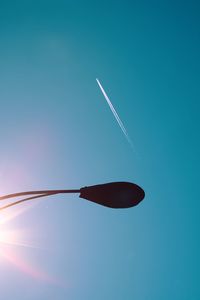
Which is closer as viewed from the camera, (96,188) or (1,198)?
(1,198)

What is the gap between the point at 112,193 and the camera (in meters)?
3.90

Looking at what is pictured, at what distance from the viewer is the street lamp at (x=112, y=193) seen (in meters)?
3.88

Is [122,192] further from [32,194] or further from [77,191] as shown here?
[32,194]

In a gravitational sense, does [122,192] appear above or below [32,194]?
above

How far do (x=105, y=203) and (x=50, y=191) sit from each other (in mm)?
763

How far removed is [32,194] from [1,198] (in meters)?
0.40

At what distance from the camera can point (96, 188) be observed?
3934 millimetres

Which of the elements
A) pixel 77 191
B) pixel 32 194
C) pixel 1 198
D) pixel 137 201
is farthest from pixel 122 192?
pixel 1 198

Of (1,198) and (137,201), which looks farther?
(137,201)

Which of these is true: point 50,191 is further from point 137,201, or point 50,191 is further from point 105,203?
point 137,201

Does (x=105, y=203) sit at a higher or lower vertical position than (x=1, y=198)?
higher

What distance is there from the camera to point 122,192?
388cm

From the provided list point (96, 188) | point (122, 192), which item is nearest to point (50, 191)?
point (96, 188)

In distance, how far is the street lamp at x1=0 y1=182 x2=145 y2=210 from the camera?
12.7 ft
